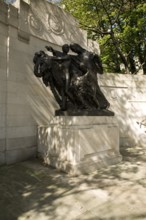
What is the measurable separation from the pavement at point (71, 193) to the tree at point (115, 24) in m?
8.73

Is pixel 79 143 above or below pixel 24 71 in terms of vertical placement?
below

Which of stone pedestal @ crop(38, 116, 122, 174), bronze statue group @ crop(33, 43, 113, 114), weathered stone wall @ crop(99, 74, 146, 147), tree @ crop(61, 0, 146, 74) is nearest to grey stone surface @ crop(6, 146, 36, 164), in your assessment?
stone pedestal @ crop(38, 116, 122, 174)

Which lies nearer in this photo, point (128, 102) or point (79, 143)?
point (79, 143)

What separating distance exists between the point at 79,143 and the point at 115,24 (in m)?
10.7

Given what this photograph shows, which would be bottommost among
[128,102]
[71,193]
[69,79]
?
[71,193]

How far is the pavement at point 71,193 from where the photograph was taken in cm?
391

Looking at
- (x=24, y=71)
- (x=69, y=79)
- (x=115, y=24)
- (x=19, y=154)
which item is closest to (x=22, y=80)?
(x=24, y=71)

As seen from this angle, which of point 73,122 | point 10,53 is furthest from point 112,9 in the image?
point 73,122

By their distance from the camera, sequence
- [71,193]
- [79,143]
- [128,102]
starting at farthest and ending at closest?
[128,102], [79,143], [71,193]

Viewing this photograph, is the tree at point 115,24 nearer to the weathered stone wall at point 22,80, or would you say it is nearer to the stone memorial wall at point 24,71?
the stone memorial wall at point 24,71

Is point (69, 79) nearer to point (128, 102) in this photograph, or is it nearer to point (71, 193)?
point (71, 193)

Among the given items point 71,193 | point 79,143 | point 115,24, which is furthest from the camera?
point 115,24

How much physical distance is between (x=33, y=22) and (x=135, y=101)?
17.0 ft

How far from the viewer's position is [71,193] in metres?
4.73
